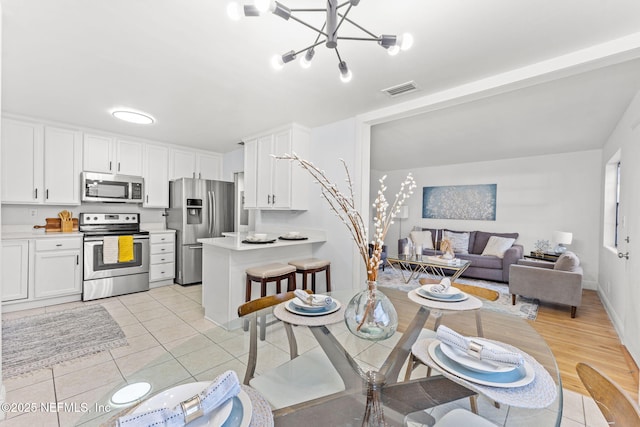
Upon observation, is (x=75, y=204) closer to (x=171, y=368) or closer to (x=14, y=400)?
(x=14, y=400)

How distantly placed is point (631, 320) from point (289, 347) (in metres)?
3.06

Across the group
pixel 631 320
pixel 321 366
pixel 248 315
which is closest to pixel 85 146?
pixel 248 315

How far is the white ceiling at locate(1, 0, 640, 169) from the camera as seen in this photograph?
5.38 ft

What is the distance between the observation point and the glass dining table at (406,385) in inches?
32.5

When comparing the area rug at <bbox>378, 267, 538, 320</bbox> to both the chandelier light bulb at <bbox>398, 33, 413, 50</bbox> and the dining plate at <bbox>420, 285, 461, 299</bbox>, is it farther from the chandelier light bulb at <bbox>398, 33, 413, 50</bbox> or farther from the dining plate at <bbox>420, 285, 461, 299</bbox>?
the chandelier light bulb at <bbox>398, 33, 413, 50</bbox>

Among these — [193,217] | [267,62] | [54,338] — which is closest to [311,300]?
[267,62]

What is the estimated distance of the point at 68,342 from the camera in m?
2.60

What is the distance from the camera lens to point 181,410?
0.61m

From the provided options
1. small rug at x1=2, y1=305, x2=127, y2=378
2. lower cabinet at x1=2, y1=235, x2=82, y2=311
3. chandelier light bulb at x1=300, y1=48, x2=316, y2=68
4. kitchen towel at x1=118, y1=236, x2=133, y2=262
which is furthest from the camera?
kitchen towel at x1=118, y1=236, x2=133, y2=262

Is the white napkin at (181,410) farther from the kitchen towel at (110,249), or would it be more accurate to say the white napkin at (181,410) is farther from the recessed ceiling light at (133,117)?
the kitchen towel at (110,249)

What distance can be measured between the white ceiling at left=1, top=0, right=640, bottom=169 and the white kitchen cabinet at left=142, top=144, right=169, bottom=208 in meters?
0.64

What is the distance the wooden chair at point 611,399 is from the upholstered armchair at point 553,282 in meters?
3.28

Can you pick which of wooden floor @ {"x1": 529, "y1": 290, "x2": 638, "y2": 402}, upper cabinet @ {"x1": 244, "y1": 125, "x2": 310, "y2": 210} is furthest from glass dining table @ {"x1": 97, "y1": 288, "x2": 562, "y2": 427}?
upper cabinet @ {"x1": 244, "y1": 125, "x2": 310, "y2": 210}

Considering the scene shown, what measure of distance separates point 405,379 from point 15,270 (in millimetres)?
4550
